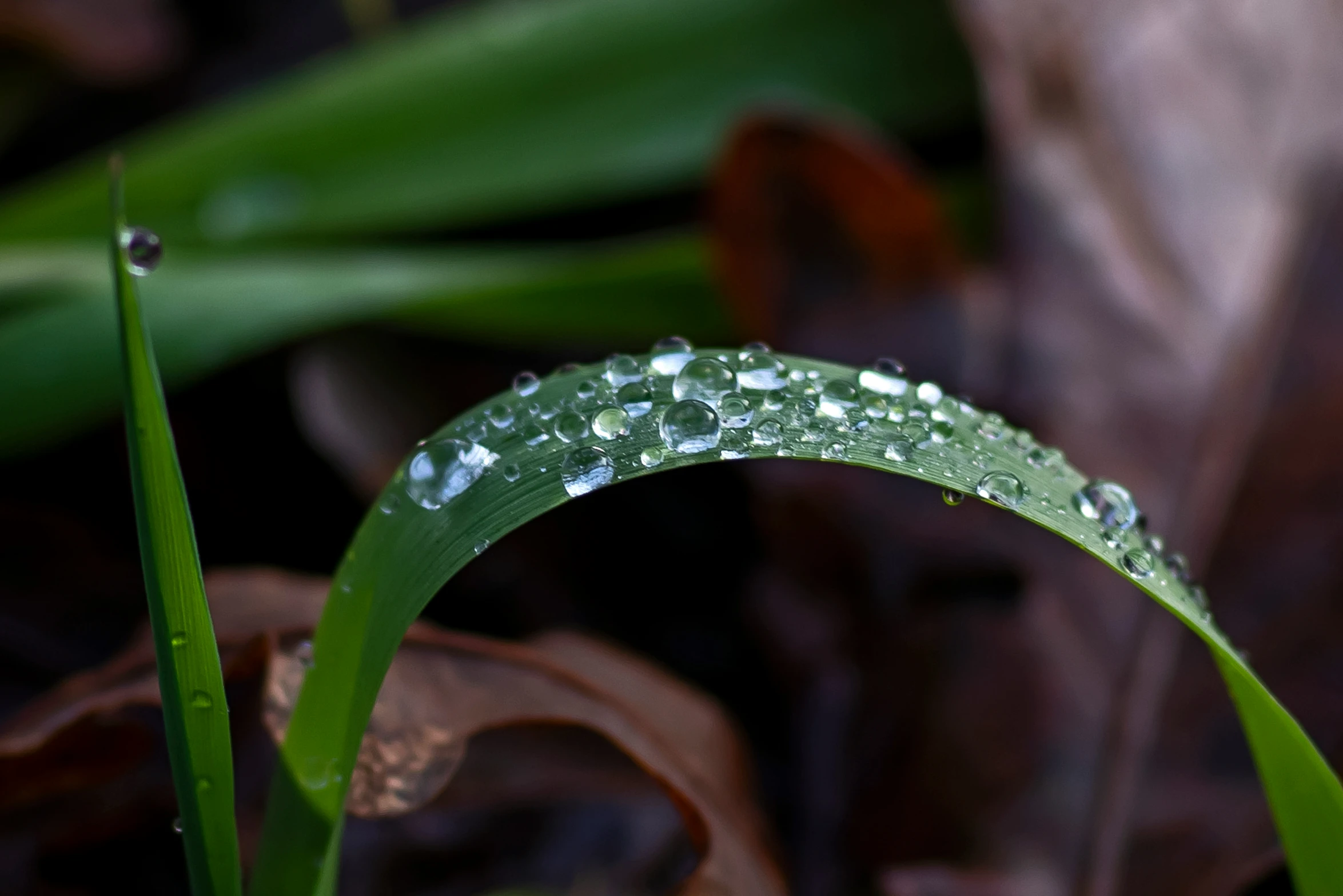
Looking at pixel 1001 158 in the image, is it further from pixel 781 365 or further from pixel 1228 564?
pixel 781 365

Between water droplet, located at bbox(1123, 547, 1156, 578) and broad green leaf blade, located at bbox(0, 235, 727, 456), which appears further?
broad green leaf blade, located at bbox(0, 235, 727, 456)

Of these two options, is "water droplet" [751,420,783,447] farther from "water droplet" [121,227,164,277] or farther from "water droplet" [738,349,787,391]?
"water droplet" [121,227,164,277]

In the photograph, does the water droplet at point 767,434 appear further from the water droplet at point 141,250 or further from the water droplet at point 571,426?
the water droplet at point 141,250

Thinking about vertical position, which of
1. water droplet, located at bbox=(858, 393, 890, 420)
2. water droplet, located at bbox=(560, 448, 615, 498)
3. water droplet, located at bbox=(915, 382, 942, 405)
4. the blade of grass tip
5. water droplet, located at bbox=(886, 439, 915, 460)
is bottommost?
the blade of grass tip

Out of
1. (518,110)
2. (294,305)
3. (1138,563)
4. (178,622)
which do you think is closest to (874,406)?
(1138,563)

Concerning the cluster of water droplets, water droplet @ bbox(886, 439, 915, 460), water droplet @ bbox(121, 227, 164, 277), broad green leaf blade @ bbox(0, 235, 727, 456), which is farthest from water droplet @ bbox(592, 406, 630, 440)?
broad green leaf blade @ bbox(0, 235, 727, 456)

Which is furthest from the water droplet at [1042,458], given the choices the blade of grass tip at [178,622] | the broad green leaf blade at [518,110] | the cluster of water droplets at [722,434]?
the broad green leaf blade at [518,110]

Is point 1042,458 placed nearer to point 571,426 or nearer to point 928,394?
point 928,394
